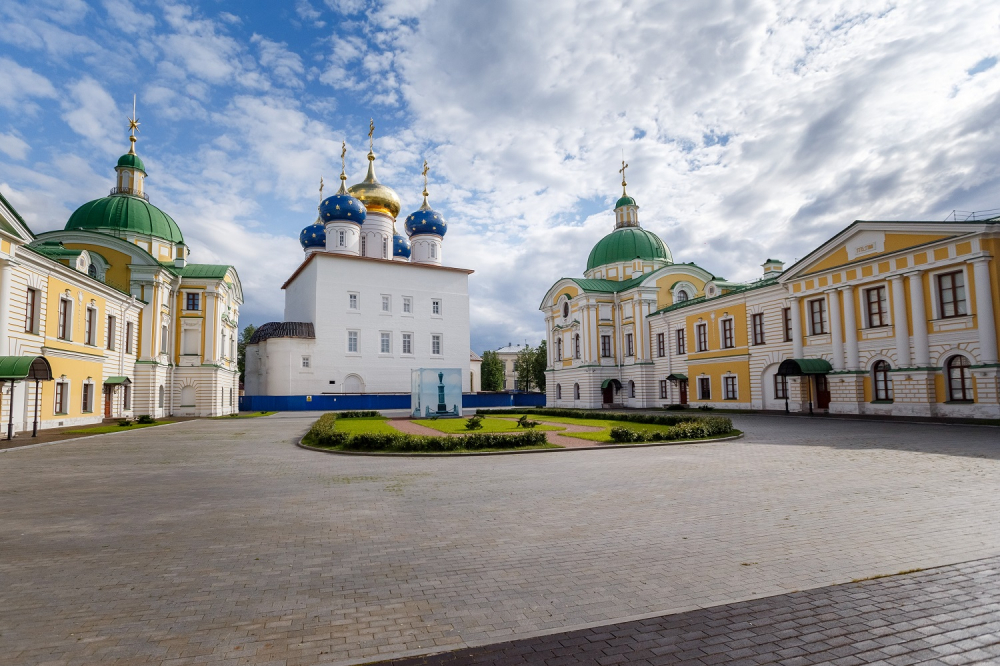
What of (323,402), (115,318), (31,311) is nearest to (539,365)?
(323,402)

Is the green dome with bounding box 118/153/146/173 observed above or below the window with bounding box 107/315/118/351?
above

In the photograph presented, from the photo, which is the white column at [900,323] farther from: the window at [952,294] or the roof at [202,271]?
the roof at [202,271]

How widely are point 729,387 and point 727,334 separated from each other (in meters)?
3.44

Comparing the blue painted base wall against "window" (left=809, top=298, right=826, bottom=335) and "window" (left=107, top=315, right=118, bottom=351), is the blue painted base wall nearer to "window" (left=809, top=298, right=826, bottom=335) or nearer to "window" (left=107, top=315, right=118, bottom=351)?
"window" (left=107, top=315, right=118, bottom=351)

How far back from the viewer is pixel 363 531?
720 cm

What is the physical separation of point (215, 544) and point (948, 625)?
6960mm

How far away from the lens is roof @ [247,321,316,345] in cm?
4891

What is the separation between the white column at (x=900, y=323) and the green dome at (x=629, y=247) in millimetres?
26946

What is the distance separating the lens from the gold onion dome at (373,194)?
2322 inches

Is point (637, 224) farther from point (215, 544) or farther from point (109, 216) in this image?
point (215, 544)

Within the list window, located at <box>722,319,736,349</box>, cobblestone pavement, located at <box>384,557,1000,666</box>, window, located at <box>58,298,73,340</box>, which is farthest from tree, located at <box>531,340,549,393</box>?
cobblestone pavement, located at <box>384,557,1000,666</box>

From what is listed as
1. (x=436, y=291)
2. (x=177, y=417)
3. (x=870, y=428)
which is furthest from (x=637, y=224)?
(x=177, y=417)

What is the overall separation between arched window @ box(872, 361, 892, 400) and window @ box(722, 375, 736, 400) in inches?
413

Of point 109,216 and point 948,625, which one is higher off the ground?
point 109,216
